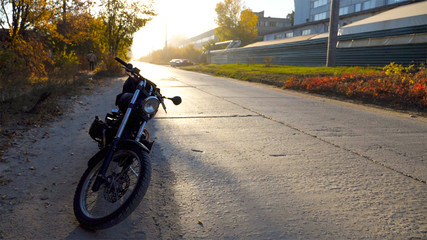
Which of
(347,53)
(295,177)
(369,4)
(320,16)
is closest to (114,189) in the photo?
(295,177)

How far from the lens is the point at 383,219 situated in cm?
299

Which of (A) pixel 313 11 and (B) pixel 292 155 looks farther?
(A) pixel 313 11

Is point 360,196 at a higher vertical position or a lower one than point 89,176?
lower

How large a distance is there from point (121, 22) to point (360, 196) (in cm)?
2311

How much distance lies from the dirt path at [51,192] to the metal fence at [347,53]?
18717 mm

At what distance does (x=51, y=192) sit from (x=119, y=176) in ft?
3.26

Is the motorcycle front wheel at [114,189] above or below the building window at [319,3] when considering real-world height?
below

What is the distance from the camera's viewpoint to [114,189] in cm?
299

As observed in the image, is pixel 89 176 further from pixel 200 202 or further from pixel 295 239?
pixel 295 239

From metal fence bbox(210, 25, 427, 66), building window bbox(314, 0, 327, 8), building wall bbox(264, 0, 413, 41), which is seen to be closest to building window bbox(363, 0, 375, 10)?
building wall bbox(264, 0, 413, 41)

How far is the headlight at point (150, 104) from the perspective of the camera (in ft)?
10.4

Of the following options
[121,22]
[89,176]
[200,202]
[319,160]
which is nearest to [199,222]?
[200,202]

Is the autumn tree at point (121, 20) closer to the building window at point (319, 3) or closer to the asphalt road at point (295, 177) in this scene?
the asphalt road at point (295, 177)

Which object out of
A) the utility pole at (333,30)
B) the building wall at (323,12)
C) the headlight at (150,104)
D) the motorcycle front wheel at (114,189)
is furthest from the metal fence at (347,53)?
the motorcycle front wheel at (114,189)
